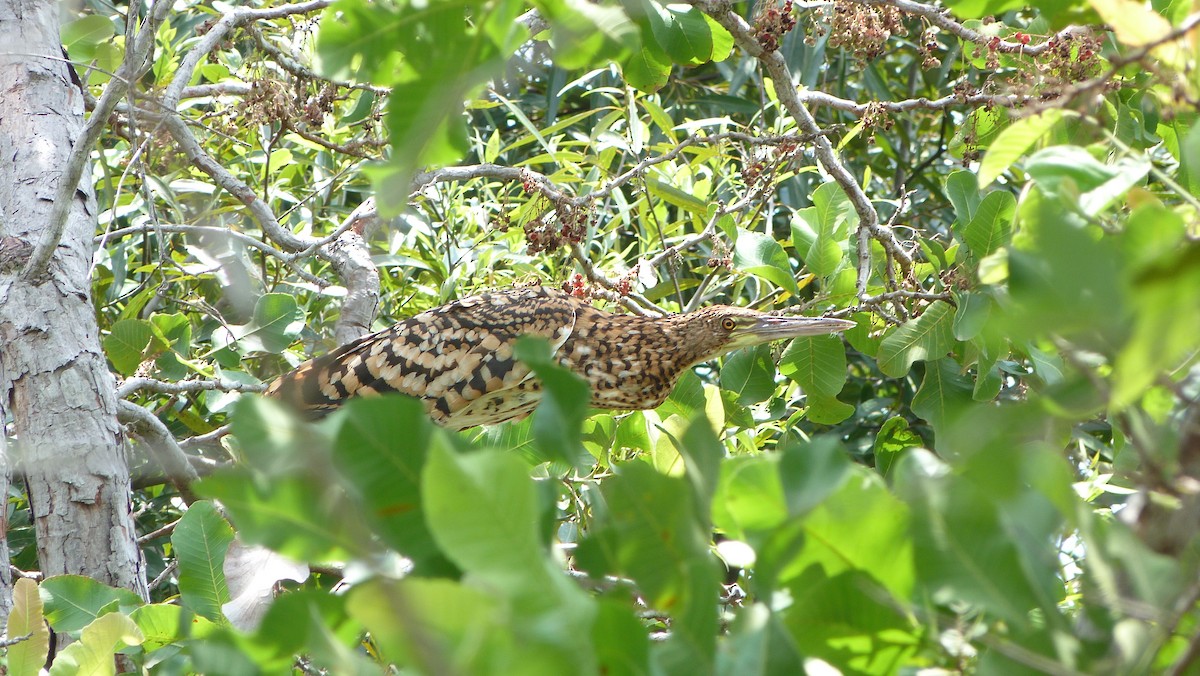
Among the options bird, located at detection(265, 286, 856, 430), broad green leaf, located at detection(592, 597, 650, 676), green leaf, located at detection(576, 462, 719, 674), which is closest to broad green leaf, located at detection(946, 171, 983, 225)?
bird, located at detection(265, 286, 856, 430)

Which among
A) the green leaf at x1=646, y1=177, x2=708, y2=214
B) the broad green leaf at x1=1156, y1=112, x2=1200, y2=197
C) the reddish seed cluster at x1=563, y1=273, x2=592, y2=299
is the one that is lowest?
the reddish seed cluster at x1=563, y1=273, x2=592, y2=299

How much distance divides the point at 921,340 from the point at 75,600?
73.3 inches

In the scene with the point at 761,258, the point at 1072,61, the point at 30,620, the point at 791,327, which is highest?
the point at 1072,61

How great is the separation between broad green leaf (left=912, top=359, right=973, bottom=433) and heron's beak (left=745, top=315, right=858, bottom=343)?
24cm

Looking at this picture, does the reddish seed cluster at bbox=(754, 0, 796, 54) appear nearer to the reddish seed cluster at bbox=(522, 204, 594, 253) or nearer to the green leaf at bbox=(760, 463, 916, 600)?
the reddish seed cluster at bbox=(522, 204, 594, 253)

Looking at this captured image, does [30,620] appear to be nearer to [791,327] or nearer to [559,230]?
[559,230]

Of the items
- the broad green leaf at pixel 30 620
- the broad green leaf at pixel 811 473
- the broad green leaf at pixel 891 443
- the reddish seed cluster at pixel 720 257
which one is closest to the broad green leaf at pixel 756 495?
the broad green leaf at pixel 811 473

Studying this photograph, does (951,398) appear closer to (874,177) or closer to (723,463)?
(723,463)

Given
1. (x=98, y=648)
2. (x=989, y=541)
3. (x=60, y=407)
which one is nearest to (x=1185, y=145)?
(x=989, y=541)

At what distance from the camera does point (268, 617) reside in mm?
834

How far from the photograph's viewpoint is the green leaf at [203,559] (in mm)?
1834

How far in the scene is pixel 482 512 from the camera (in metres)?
0.78

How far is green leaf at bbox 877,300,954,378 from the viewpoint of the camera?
2.64 m

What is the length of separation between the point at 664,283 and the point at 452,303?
1.13m
